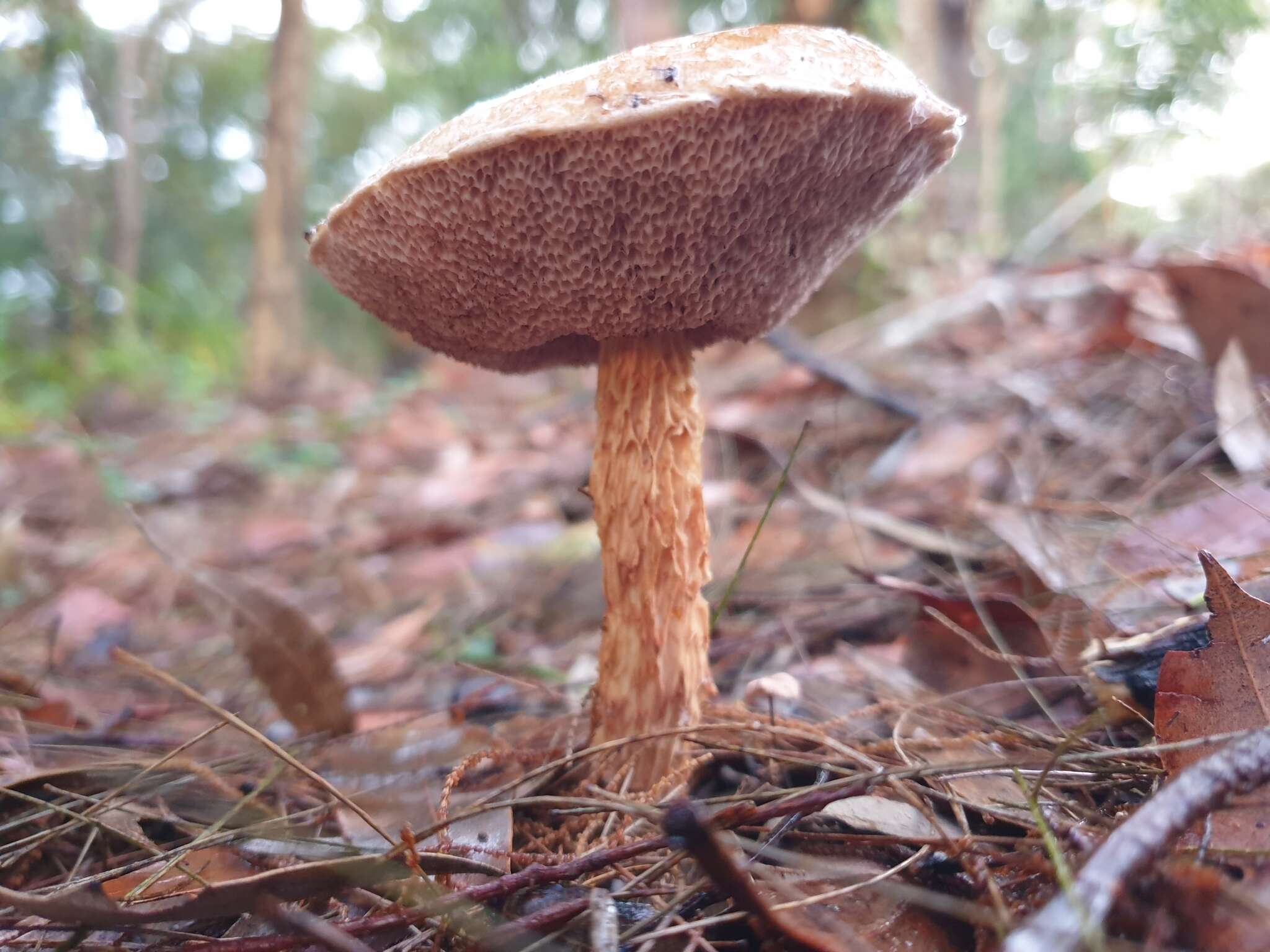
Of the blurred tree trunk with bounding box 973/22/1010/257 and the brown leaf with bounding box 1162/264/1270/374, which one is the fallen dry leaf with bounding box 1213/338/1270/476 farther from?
the blurred tree trunk with bounding box 973/22/1010/257

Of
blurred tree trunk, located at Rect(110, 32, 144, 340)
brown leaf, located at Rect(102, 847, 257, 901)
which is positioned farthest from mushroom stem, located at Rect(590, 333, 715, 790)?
blurred tree trunk, located at Rect(110, 32, 144, 340)

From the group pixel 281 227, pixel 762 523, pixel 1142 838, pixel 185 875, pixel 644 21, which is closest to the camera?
pixel 1142 838

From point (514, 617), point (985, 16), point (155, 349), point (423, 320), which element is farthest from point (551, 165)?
point (155, 349)

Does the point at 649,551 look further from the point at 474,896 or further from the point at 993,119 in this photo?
the point at 993,119

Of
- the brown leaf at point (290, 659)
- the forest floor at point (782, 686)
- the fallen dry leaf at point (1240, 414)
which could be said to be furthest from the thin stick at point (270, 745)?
the fallen dry leaf at point (1240, 414)

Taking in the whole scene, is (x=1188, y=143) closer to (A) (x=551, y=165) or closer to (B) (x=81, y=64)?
(A) (x=551, y=165)

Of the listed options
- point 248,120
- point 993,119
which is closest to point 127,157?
point 248,120

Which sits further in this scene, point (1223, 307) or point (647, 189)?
point (1223, 307)
